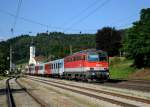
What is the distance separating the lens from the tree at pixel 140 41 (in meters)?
55.3

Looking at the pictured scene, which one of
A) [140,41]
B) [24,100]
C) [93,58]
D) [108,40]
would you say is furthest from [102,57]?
[108,40]

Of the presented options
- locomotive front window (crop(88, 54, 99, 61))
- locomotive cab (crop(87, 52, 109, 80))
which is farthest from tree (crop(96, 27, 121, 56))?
locomotive front window (crop(88, 54, 99, 61))

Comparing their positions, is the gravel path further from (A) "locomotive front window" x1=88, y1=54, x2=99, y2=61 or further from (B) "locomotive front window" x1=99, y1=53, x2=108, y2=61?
(B) "locomotive front window" x1=99, y1=53, x2=108, y2=61

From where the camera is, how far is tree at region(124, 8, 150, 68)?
2179 inches

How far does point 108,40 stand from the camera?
311ft

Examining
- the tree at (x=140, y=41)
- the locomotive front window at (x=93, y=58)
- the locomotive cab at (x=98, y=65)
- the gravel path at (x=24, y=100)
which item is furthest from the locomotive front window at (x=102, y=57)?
the tree at (x=140, y=41)

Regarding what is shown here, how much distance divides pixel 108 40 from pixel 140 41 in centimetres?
3877

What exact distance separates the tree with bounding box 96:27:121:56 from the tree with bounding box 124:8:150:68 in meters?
32.7

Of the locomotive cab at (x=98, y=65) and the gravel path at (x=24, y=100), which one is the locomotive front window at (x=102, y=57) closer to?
the locomotive cab at (x=98, y=65)

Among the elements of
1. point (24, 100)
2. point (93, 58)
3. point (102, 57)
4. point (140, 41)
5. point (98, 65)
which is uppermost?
point (140, 41)

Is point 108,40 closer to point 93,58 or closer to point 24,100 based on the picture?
point 93,58

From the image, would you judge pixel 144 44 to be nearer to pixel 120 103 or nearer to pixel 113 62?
pixel 113 62

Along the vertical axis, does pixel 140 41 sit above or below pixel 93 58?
above

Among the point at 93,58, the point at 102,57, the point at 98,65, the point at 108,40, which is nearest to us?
the point at 98,65
